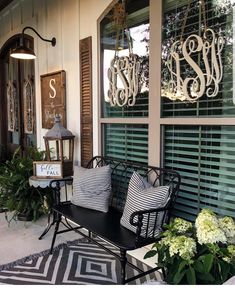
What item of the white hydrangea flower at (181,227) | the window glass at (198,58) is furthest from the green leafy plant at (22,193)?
the white hydrangea flower at (181,227)

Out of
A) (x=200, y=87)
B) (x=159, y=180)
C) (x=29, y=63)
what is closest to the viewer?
(x=200, y=87)

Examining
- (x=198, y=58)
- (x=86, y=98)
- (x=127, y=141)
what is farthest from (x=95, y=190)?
(x=198, y=58)

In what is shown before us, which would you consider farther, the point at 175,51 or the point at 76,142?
the point at 76,142

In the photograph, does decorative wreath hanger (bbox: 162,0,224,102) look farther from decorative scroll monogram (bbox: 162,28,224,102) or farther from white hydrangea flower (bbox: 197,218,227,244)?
white hydrangea flower (bbox: 197,218,227,244)

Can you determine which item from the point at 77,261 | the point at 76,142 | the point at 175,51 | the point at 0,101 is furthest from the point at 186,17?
the point at 0,101

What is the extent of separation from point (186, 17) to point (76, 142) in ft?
6.11

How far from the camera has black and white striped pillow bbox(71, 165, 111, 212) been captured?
2.53 meters

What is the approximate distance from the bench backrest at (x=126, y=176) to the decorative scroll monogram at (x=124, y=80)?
0.58 metres

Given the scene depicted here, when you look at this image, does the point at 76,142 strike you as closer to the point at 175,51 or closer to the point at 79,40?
the point at 79,40

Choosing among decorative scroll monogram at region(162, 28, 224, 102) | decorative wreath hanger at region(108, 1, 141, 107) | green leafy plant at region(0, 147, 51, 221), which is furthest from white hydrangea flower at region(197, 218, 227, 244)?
green leafy plant at region(0, 147, 51, 221)

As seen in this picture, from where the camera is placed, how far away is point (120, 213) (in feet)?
8.14

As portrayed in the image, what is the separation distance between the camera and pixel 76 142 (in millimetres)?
3432

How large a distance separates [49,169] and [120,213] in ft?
3.37

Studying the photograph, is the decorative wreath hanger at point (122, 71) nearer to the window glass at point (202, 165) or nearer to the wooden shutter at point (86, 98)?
the wooden shutter at point (86, 98)
